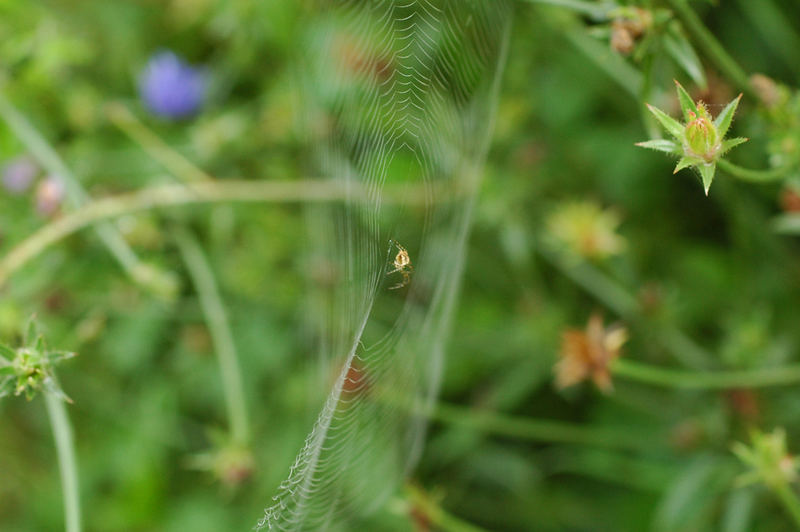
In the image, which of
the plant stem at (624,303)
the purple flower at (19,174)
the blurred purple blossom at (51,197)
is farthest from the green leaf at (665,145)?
the purple flower at (19,174)

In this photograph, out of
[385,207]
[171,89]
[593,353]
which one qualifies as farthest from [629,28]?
[171,89]

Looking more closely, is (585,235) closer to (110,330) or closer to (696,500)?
(696,500)

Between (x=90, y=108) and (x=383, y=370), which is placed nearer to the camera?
(x=383, y=370)

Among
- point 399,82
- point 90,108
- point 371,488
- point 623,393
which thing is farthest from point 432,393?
point 90,108

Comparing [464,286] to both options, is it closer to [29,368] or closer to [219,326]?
[219,326]

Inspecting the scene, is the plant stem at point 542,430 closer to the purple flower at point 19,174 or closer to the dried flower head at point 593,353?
the dried flower head at point 593,353

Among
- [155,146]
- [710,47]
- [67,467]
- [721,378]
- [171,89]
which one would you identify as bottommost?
[67,467]

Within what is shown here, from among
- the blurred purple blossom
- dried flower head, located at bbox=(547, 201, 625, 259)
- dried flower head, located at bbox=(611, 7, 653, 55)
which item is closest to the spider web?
dried flower head, located at bbox=(547, 201, 625, 259)
